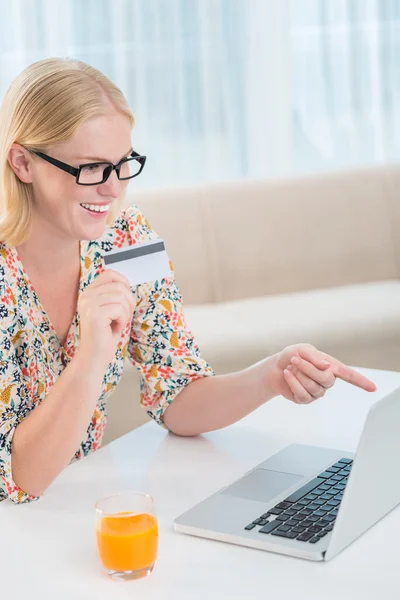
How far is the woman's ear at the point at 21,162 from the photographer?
1458 mm

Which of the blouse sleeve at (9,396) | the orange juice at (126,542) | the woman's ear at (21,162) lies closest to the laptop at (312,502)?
the orange juice at (126,542)

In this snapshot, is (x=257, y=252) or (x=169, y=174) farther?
(x=169, y=174)

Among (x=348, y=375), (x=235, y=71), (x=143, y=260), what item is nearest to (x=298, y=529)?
(x=348, y=375)

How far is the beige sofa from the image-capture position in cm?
308

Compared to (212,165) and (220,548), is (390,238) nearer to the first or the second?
(212,165)

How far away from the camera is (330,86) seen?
13.4ft

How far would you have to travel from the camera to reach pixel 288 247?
11.0ft

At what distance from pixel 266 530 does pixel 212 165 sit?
302 centimetres

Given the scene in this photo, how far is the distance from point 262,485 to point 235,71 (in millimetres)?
3007

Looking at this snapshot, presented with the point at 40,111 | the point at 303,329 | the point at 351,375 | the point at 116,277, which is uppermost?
the point at 40,111

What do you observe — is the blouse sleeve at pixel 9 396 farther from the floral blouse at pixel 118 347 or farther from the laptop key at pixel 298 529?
the laptop key at pixel 298 529

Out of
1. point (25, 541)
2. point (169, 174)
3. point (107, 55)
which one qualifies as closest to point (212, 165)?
point (169, 174)

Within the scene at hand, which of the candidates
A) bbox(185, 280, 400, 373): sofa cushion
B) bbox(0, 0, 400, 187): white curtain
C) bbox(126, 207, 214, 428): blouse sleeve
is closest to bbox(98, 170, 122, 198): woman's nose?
bbox(126, 207, 214, 428): blouse sleeve

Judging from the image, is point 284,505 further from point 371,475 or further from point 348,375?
point 348,375
